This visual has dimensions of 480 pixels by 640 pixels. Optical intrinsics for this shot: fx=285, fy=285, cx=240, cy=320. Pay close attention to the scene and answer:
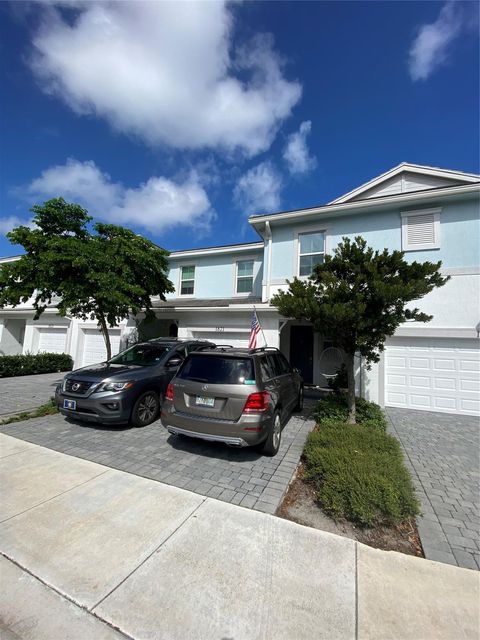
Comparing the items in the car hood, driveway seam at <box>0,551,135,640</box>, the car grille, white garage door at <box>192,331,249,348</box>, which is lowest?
driveway seam at <box>0,551,135,640</box>

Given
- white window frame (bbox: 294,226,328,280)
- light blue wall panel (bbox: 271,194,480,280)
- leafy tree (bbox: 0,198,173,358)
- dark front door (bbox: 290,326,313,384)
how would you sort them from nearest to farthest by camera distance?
leafy tree (bbox: 0,198,173,358)
light blue wall panel (bbox: 271,194,480,280)
white window frame (bbox: 294,226,328,280)
dark front door (bbox: 290,326,313,384)

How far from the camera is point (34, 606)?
2.17m

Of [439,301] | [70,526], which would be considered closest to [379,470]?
[70,526]

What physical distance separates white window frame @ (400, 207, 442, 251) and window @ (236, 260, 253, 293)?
6.12 metres

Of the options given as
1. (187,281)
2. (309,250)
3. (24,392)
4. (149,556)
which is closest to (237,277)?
(187,281)

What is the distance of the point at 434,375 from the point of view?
8.68 metres

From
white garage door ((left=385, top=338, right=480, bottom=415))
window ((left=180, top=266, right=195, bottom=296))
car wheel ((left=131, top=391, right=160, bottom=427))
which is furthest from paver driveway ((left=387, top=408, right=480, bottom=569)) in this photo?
window ((left=180, top=266, right=195, bottom=296))

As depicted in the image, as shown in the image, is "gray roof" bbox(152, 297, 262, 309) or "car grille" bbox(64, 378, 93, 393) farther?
"gray roof" bbox(152, 297, 262, 309)

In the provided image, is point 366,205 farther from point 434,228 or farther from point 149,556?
point 149,556

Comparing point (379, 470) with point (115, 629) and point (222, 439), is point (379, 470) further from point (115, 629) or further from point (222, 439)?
point (115, 629)

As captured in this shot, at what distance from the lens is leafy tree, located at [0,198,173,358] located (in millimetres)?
8070

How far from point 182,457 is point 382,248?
29.4ft

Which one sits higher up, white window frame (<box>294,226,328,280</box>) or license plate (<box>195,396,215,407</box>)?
white window frame (<box>294,226,328,280</box>)

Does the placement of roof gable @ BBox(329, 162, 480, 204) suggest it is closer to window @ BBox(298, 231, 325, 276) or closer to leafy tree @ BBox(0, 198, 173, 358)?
window @ BBox(298, 231, 325, 276)
